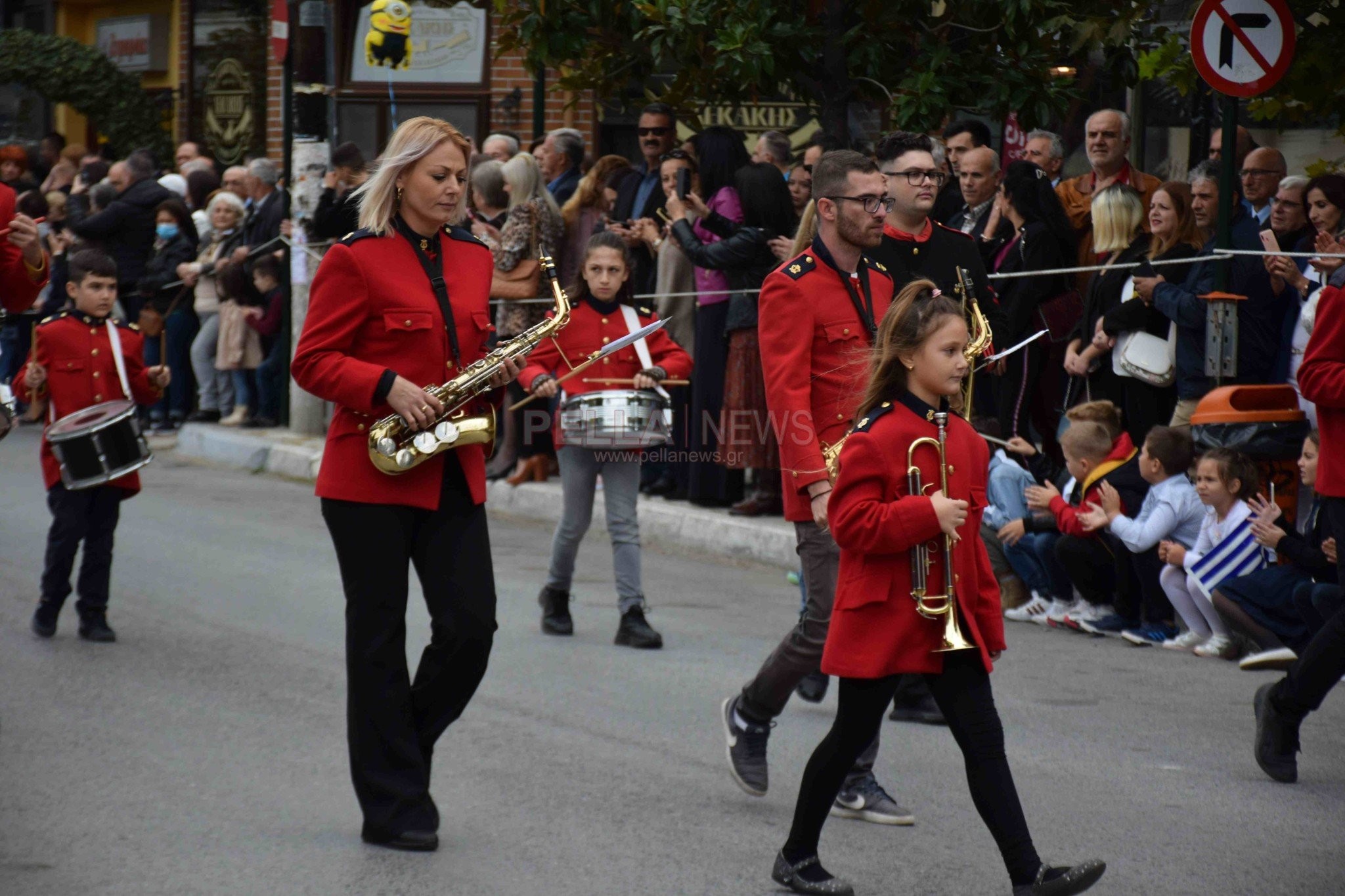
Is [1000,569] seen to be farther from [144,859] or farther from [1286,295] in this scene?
[144,859]

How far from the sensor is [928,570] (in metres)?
4.80

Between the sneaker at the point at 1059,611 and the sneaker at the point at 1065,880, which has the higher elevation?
the sneaker at the point at 1065,880

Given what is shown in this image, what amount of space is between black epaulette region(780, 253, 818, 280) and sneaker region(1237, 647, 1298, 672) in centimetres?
299

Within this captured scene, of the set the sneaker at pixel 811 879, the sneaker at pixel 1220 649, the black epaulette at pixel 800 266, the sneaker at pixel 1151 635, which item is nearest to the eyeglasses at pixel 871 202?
the black epaulette at pixel 800 266

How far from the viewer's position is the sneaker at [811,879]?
491 cm

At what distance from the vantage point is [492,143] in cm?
1373

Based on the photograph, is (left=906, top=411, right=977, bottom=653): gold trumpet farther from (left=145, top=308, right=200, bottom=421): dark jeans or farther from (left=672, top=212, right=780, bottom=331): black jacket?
(left=145, top=308, right=200, bottom=421): dark jeans

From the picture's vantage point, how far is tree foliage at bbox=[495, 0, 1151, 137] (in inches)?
403

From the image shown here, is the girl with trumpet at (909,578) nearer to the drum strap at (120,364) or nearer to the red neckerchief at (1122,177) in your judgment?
the drum strap at (120,364)

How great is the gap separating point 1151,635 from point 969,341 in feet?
12.5

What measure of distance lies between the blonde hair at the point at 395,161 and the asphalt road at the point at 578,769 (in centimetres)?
184

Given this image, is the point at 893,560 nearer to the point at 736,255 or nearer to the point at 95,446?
the point at 95,446

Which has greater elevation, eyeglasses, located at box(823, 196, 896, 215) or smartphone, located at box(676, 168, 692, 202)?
smartphone, located at box(676, 168, 692, 202)

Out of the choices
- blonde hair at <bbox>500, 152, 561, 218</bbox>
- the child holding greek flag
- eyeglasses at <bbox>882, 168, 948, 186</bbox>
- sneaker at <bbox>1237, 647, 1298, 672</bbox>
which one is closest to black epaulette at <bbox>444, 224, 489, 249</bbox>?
eyeglasses at <bbox>882, 168, 948, 186</bbox>
